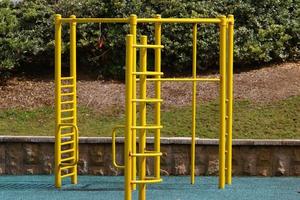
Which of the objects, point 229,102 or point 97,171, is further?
point 97,171

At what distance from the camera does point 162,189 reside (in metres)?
11.9

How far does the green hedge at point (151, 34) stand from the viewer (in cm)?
1620

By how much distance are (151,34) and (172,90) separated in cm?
134

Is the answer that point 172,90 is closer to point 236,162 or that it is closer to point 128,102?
point 236,162

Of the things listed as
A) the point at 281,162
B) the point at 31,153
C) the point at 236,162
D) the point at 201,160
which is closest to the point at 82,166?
the point at 31,153

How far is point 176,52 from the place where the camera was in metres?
16.2

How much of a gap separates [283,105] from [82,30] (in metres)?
4.06

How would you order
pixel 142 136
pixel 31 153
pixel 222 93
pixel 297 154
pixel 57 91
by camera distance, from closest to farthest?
pixel 142 136 < pixel 222 93 < pixel 57 91 < pixel 297 154 < pixel 31 153

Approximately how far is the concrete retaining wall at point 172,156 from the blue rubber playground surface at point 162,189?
0.62ft

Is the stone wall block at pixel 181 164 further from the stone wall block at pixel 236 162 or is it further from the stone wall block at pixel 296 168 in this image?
the stone wall block at pixel 296 168

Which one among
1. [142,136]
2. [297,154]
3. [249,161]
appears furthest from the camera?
[249,161]

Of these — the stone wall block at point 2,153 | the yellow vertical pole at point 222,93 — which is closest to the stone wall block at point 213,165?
the yellow vertical pole at point 222,93

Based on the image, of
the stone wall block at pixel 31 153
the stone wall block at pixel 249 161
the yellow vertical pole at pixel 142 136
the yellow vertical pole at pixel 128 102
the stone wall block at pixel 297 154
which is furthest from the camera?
the stone wall block at pixel 31 153

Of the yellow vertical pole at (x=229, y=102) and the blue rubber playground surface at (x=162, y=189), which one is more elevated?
the yellow vertical pole at (x=229, y=102)
